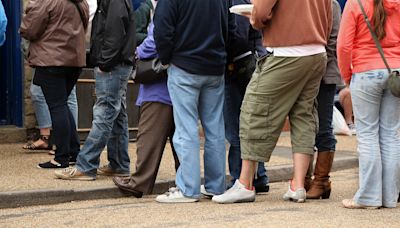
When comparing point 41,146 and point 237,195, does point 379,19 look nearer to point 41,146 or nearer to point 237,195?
point 237,195

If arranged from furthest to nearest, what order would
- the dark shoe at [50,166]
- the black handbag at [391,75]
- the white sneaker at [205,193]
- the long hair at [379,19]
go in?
the dark shoe at [50,166] → the white sneaker at [205,193] → the long hair at [379,19] → the black handbag at [391,75]

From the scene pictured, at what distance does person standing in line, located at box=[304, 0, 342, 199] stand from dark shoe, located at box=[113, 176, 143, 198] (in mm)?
1418

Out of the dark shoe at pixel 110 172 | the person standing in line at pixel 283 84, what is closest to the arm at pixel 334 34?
the person standing in line at pixel 283 84

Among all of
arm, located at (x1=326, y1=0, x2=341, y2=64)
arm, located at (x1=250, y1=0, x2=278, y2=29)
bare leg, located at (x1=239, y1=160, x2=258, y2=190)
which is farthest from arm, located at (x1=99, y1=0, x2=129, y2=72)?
arm, located at (x1=326, y1=0, x2=341, y2=64)

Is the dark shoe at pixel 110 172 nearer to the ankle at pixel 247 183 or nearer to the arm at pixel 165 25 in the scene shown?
the ankle at pixel 247 183

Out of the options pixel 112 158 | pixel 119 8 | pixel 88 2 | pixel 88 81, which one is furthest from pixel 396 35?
pixel 88 81

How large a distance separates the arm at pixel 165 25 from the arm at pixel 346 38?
4.16 feet

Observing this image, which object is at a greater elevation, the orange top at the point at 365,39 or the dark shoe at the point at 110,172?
the orange top at the point at 365,39

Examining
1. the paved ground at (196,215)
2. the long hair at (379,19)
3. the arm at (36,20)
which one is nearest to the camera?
the paved ground at (196,215)

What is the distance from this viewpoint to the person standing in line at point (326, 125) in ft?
21.6

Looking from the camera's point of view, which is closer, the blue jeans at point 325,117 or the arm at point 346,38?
the arm at point 346,38

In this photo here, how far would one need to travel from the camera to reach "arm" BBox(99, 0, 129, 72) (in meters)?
7.02

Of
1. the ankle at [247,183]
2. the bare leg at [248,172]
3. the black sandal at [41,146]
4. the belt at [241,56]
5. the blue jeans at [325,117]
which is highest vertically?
the belt at [241,56]

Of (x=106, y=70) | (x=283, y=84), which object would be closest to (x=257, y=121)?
(x=283, y=84)
